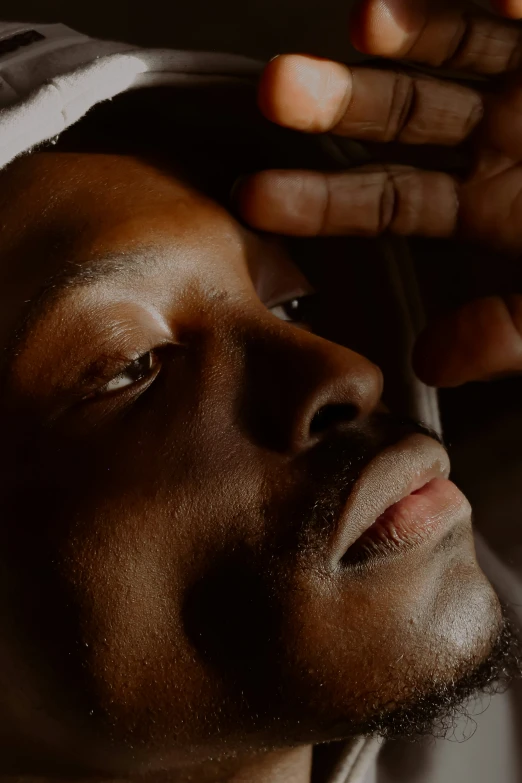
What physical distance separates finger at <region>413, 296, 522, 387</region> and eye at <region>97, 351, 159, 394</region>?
32cm

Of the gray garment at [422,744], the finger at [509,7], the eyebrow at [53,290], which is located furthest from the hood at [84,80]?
the finger at [509,7]

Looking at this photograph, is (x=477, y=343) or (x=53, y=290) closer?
(x=53, y=290)

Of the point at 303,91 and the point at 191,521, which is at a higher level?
the point at 303,91

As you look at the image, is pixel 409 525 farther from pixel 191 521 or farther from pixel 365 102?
pixel 365 102

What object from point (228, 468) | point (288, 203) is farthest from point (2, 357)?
point (288, 203)

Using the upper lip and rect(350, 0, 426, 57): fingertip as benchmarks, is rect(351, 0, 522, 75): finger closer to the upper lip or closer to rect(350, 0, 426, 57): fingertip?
rect(350, 0, 426, 57): fingertip

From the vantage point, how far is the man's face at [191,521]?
2.03 feet

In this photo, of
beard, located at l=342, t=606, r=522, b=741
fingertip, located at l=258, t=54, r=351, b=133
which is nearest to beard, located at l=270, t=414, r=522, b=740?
beard, located at l=342, t=606, r=522, b=741

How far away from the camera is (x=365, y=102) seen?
0.75 metres

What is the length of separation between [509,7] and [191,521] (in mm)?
525

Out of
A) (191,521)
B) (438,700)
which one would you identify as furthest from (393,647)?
(191,521)

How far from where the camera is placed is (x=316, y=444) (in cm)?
65

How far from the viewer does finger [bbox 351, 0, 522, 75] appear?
0.70 metres

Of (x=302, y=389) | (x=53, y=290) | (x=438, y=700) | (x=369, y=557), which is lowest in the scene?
(x=438, y=700)
